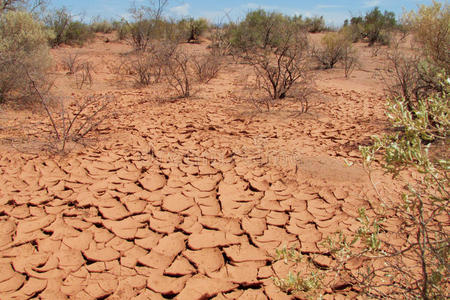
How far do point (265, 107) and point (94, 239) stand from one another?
163 inches

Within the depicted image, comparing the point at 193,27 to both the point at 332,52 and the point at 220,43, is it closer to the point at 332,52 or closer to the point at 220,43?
the point at 220,43

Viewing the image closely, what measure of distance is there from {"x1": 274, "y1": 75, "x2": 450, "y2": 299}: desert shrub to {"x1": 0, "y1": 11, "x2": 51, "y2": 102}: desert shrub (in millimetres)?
5733

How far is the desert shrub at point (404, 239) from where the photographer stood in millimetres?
1296

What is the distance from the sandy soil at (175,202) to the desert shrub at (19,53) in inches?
34.0

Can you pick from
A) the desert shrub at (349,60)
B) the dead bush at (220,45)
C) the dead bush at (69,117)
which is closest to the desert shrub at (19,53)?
the dead bush at (69,117)

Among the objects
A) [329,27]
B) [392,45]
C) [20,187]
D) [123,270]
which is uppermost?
[329,27]

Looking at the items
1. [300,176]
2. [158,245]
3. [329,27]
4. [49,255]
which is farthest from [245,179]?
[329,27]

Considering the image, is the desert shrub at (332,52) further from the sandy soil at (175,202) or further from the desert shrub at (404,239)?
the desert shrub at (404,239)

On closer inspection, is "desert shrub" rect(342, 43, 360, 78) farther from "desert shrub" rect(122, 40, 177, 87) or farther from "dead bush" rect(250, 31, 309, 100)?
"desert shrub" rect(122, 40, 177, 87)

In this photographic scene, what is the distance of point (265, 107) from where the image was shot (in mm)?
5809

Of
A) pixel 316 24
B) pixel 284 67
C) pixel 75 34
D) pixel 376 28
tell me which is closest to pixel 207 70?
pixel 284 67

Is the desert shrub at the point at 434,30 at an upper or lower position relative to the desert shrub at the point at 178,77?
upper

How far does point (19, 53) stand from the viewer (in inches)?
249

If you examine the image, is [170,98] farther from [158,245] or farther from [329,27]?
[329,27]
